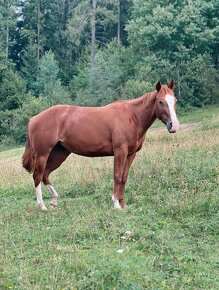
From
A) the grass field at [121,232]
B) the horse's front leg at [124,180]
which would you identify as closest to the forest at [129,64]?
the grass field at [121,232]

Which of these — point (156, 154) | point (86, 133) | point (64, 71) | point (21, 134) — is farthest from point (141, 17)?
point (86, 133)

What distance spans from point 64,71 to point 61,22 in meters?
8.01

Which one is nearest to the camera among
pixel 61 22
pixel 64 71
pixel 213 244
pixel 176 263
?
pixel 176 263

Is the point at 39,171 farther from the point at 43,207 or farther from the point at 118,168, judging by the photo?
the point at 118,168

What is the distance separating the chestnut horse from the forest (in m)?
25.9

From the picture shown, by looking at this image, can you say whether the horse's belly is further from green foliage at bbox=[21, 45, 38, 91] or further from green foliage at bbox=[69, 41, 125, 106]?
green foliage at bbox=[21, 45, 38, 91]

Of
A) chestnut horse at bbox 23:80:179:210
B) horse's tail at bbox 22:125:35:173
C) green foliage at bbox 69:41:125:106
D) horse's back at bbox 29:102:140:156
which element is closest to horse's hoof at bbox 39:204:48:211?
chestnut horse at bbox 23:80:179:210

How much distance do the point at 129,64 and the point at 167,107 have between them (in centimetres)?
3663

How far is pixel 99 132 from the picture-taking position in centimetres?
867

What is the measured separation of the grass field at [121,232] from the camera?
16.2 ft

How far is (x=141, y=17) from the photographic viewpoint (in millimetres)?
38000

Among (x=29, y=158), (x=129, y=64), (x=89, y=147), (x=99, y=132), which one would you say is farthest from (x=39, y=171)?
(x=129, y=64)

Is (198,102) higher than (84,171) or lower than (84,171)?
lower

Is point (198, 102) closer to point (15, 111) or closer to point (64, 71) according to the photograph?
point (15, 111)
